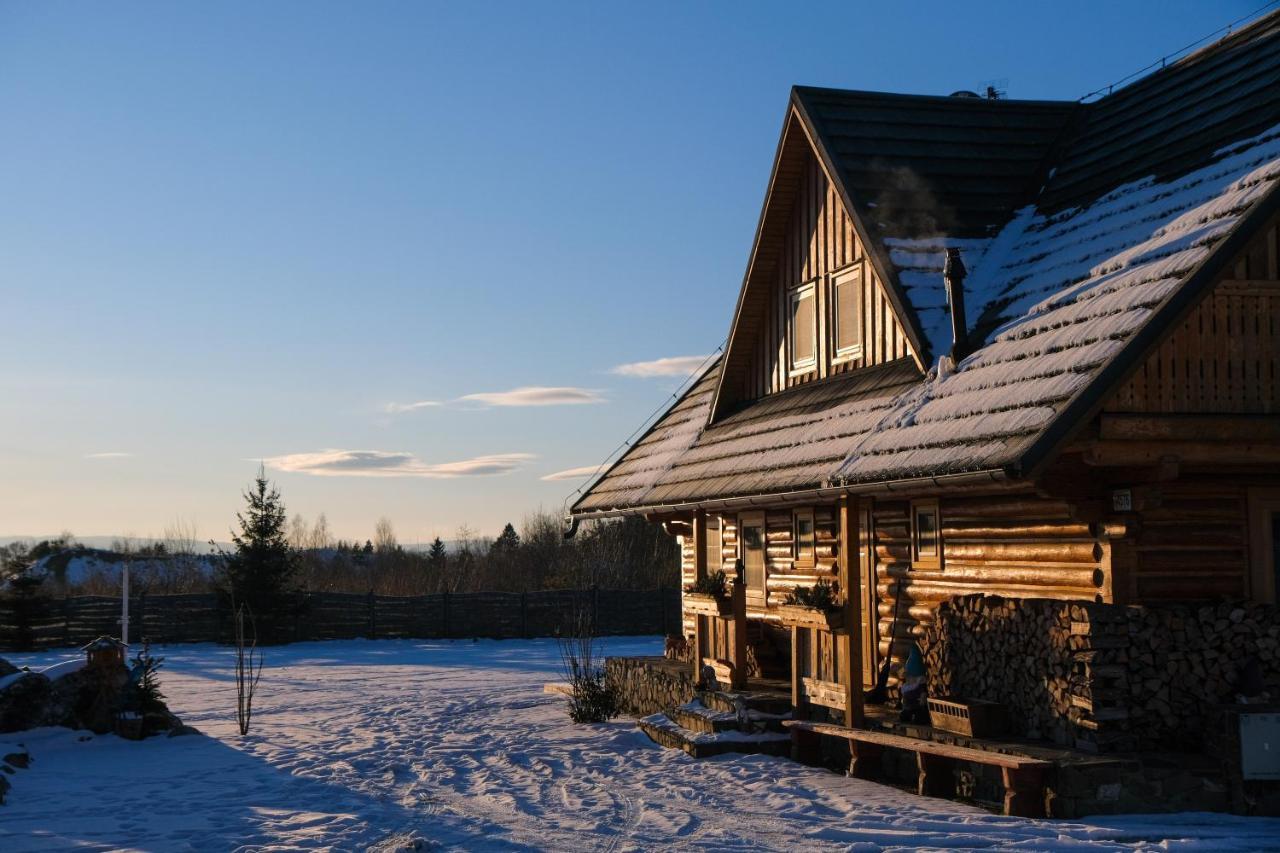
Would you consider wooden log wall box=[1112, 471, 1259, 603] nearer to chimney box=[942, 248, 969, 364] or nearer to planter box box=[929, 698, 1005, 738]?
planter box box=[929, 698, 1005, 738]

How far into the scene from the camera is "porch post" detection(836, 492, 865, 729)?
12883 mm

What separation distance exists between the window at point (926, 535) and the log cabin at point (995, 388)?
3cm

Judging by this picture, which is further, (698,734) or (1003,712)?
(698,734)

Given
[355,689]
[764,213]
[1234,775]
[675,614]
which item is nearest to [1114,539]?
[1234,775]

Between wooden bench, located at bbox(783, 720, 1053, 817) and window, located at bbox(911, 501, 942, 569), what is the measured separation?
210 cm

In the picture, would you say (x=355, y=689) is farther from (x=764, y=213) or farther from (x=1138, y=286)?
(x=1138, y=286)

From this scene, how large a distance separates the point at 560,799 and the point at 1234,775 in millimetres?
5777

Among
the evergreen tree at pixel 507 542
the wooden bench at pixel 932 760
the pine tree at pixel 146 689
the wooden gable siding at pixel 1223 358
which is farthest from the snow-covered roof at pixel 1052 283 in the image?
the evergreen tree at pixel 507 542

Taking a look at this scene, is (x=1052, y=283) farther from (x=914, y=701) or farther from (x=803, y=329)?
(x=803, y=329)

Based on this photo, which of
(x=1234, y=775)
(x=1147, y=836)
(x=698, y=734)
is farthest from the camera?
(x=698, y=734)

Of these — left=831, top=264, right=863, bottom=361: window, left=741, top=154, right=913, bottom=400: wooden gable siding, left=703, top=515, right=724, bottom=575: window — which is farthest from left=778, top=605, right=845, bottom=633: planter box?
left=703, top=515, right=724, bottom=575: window

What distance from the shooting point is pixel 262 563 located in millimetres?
35562

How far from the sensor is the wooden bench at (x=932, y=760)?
33.2 ft

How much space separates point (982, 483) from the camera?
10469 mm
